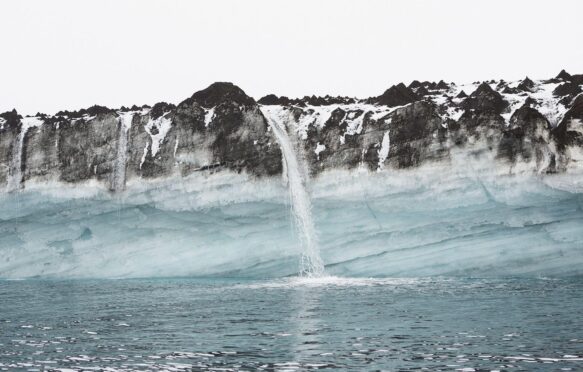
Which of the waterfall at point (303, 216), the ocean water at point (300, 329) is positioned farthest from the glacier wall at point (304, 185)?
the ocean water at point (300, 329)

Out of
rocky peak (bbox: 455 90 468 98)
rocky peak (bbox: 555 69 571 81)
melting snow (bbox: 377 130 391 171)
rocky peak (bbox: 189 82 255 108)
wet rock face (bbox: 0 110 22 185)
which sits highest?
rocky peak (bbox: 555 69 571 81)

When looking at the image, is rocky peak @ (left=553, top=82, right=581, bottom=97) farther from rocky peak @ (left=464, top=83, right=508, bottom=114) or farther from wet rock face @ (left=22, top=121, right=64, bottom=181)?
wet rock face @ (left=22, top=121, right=64, bottom=181)

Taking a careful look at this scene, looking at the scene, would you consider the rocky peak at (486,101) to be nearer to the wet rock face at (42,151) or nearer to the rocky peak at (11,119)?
the wet rock face at (42,151)

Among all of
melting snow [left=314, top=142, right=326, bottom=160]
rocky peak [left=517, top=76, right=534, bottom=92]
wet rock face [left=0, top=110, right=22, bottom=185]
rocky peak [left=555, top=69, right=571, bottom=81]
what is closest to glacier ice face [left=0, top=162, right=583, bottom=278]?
melting snow [left=314, top=142, right=326, bottom=160]

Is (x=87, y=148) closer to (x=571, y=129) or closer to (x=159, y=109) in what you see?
(x=159, y=109)

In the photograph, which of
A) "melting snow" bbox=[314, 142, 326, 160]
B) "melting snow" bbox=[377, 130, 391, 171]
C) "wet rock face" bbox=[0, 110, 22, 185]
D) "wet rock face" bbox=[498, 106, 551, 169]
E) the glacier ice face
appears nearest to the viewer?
the glacier ice face

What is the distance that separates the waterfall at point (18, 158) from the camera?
4469 cm

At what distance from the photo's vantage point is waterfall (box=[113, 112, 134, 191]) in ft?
142

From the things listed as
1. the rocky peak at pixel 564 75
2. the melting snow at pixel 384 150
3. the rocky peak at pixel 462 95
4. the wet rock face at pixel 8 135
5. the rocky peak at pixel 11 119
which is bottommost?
the melting snow at pixel 384 150

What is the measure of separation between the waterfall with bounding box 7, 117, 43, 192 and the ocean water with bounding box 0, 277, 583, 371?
15.5 meters

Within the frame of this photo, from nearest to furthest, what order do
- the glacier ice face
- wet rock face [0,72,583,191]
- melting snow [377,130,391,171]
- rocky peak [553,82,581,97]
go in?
the glacier ice face, wet rock face [0,72,583,191], melting snow [377,130,391,171], rocky peak [553,82,581,97]

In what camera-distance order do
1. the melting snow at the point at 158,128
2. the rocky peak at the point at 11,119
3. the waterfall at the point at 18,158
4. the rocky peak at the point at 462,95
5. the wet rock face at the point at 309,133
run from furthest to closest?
the rocky peak at the point at 11,119
the waterfall at the point at 18,158
the melting snow at the point at 158,128
the rocky peak at the point at 462,95
the wet rock face at the point at 309,133

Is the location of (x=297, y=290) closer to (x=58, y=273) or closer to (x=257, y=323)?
(x=257, y=323)

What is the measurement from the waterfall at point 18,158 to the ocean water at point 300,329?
1550 cm
